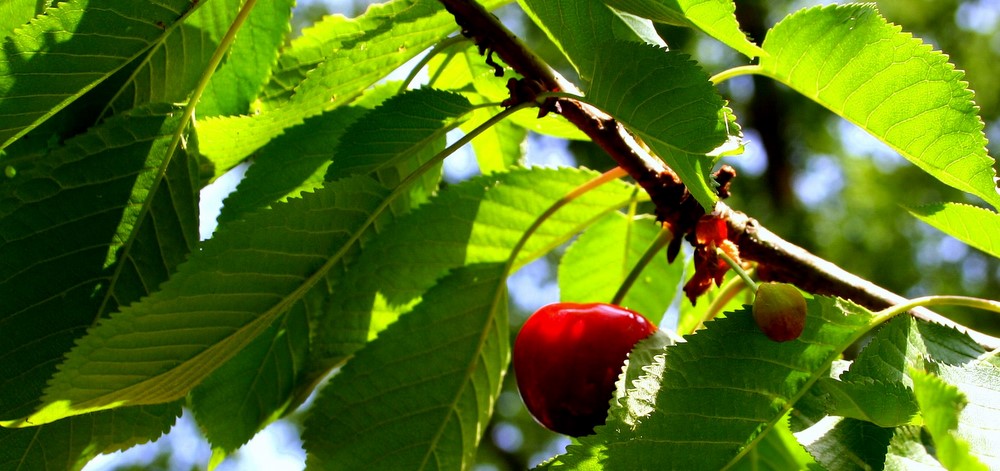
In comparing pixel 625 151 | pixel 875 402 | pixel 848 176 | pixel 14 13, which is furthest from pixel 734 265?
pixel 848 176

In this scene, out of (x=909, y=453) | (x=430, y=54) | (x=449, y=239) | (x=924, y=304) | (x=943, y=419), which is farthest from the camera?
(x=449, y=239)

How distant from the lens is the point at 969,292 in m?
7.34

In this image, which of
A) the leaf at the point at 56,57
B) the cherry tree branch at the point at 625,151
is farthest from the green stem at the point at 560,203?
the leaf at the point at 56,57

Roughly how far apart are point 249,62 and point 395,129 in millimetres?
210

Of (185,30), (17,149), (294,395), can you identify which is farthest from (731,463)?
(17,149)

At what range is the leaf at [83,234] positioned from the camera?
2.66ft

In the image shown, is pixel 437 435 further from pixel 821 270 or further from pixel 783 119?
pixel 783 119

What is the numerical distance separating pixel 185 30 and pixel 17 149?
8.8 inches

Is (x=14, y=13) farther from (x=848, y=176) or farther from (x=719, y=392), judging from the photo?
(x=848, y=176)

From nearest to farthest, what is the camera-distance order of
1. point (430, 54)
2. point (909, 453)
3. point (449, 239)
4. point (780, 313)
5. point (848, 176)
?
point (909, 453) < point (780, 313) < point (430, 54) < point (449, 239) < point (848, 176)

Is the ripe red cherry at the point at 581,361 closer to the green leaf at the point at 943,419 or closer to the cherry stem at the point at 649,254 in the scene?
the cherry stem at the point at 649,254

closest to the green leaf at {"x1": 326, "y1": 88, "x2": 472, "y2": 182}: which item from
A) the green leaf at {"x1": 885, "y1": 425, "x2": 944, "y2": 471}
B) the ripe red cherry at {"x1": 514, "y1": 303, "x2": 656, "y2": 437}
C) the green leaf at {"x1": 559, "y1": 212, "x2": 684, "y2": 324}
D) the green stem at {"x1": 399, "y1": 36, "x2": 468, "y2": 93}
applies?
the green stem at {"x1": 399, "y1": 36, "x2": 468, "y2": 93}

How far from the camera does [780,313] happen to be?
2.31 feet

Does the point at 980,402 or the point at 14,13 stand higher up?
the point at 14,13
